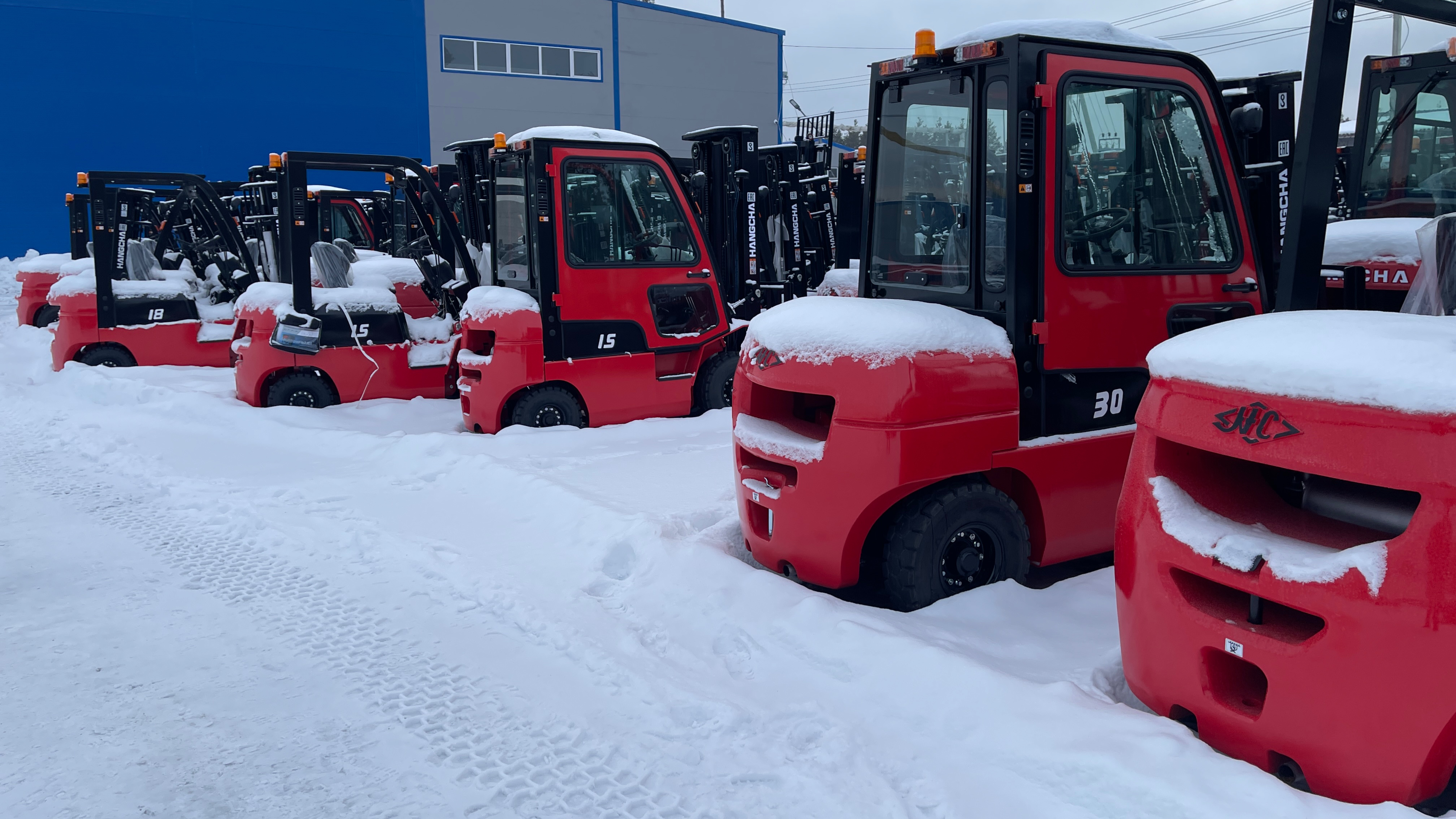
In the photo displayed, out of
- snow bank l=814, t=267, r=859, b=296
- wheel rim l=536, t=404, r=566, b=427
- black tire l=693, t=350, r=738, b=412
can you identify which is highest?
snow bank l=814, t=267, r=859, b=296

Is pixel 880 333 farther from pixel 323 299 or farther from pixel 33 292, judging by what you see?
pixel 33 292

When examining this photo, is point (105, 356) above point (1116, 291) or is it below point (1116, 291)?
below

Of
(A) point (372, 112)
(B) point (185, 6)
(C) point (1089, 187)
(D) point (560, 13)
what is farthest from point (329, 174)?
(C) point (1089, 187)

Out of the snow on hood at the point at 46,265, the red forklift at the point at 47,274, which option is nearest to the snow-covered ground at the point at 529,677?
the red forklift at the point at 47,274

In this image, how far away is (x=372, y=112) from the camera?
87.4 ft

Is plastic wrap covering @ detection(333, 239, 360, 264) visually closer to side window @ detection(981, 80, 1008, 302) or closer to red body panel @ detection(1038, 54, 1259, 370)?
side window @ detection(981, 80, 1008, 302)

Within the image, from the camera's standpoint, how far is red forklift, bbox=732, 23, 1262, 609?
13.2ft

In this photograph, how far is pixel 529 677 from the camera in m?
3.79

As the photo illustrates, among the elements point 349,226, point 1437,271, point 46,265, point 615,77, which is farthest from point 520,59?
point 1437,271

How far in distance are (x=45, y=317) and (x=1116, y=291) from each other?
19652mm

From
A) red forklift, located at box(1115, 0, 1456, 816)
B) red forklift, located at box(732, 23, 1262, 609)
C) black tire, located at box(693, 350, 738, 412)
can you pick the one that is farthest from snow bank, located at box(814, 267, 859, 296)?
red forklift, located at box(1115, 0, 1456, 816)

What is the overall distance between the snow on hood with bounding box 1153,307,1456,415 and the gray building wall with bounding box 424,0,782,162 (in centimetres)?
2762

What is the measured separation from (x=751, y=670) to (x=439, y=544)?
2329mm

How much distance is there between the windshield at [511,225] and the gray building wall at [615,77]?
2072 cm
